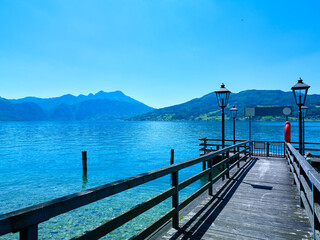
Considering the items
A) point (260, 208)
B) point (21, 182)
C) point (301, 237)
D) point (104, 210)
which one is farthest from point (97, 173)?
point (301, 237)

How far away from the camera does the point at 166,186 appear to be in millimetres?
17672

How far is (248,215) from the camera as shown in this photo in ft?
17.7

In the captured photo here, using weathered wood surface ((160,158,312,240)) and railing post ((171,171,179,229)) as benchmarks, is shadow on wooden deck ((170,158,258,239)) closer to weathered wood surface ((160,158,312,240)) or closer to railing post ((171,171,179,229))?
weathered wood surface ((160,158,312,240))

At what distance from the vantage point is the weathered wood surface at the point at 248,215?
4352 mm

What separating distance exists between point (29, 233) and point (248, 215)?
4.95 meters

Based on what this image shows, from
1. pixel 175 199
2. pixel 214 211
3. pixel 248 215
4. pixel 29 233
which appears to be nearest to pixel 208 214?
pixel 214 211

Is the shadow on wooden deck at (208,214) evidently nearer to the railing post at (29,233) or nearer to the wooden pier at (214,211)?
the wooden pier at (214,211)

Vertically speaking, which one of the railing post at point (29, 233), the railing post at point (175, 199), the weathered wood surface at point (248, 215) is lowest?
the weathered wood surface at point (248, 215)

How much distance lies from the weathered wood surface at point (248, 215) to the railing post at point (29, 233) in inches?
107

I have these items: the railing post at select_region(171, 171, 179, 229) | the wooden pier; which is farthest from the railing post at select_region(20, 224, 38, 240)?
the railing post at select_region(171, 171, 179, 229)

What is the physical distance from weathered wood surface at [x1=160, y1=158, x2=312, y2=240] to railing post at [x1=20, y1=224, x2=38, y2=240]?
8.95ft

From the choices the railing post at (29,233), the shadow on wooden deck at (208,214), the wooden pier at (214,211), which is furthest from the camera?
the shadow on wooden deck at (208,214)

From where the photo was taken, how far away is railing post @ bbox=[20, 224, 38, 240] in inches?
72.6

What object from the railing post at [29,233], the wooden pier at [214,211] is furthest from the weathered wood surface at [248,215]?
Answer: the railing post at [29,233]
